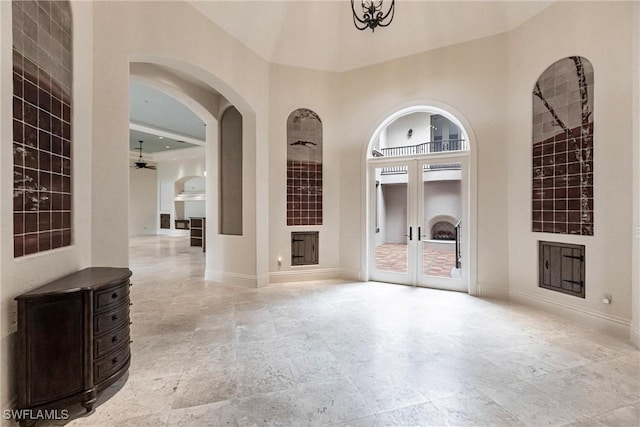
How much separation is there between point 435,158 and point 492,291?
2377 millimetres

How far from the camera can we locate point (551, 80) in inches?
153

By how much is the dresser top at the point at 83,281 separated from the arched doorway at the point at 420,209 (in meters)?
4.09

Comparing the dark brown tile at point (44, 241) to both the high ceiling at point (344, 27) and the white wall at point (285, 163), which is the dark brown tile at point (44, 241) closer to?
the white wall at point (285, 163)

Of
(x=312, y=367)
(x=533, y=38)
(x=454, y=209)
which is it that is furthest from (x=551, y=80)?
(x=312, y=367)

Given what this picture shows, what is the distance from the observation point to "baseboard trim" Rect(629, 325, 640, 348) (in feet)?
9.73

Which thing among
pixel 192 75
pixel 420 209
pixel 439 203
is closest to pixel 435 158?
pixel 439 203

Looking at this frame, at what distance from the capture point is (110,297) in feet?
7.09

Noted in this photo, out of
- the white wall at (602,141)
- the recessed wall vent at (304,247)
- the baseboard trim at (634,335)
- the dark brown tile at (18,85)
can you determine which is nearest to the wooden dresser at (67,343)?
the dark brown tile at (18,85)

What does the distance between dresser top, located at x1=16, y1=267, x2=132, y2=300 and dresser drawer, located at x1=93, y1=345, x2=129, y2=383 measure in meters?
0.55

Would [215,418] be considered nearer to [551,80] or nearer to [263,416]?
[263,416]

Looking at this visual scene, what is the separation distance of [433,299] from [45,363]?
446 cm

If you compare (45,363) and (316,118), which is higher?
(316,118)

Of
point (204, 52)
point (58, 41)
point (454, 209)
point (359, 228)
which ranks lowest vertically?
point (359, 228)

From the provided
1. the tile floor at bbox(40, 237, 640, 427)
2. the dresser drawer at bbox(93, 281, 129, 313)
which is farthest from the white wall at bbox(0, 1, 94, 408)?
the tile floor at bbox(40, 237, 640, 427)
